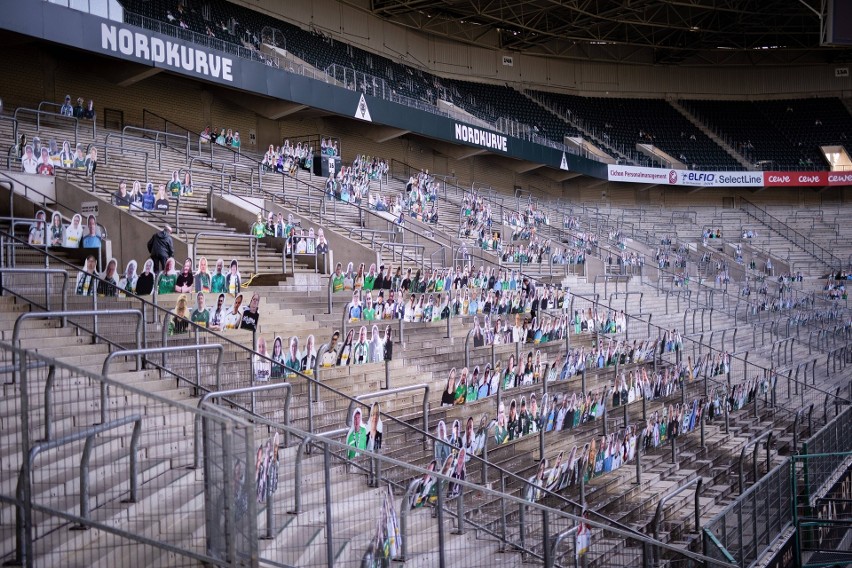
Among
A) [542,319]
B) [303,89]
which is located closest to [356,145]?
[303,89]

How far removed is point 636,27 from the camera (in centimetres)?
4131

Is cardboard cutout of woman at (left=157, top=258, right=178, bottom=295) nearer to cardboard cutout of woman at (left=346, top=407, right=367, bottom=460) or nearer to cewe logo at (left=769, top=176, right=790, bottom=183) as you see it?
cardboard cutout of woman at (left=346, top=407, right=367, bottom=460)

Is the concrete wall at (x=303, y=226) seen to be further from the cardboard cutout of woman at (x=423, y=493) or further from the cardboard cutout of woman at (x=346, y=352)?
the cardboard cutout of woman at (x=423, y=493)

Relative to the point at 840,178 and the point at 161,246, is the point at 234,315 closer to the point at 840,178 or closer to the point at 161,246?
the point at 161,246

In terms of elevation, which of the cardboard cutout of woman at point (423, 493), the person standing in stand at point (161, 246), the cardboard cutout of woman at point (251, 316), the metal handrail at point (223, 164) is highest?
the metal handrail at point (223, 164)

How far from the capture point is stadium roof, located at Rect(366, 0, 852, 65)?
3672 cm

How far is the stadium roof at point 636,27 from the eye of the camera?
120 feet

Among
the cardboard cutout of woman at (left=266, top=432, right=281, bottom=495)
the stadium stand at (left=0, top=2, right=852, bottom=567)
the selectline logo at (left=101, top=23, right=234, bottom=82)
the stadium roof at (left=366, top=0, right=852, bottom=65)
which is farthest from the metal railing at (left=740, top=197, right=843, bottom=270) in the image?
the cardboard cutout of woman at (left=266, top=432, right=281, bottom=495)

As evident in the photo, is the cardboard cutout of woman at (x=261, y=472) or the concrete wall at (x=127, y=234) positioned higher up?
the concrete wall at (x=127, y=234)

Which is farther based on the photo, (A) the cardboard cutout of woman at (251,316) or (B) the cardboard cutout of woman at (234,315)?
(A) the cardboard cutout of woman at (251,316)

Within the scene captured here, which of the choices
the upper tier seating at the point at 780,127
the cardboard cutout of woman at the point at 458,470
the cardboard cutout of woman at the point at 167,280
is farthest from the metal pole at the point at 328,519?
the upper tier seating at the point at 780,127

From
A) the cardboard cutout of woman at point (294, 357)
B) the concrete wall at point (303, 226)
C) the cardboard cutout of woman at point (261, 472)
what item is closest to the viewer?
the cardboard cutout of woman at point (261, 472)

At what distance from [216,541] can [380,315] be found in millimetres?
7263

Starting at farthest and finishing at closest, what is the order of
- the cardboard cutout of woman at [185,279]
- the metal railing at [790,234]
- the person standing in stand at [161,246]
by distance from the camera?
the metal railing at [790,234] < the person standing in stand at [161,246] < the cardboard cutout of woman at [185,279]
